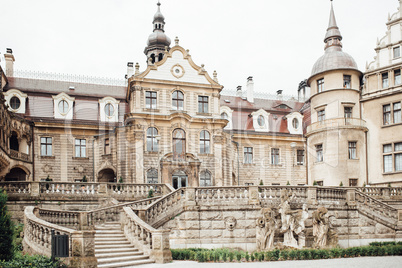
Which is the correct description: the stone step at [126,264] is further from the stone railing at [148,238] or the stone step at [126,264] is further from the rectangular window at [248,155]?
the rectangular window at [248,155]

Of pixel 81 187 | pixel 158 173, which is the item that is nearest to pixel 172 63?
pixel 158 173

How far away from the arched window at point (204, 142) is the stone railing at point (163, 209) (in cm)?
1309

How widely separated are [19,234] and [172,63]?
66.5ft

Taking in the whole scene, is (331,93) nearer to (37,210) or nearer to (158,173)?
(158,173)

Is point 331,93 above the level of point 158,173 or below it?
above

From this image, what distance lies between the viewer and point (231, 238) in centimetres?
2197

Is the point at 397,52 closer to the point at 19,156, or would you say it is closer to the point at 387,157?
the point at 387,157

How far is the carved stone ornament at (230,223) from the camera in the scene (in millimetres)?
21969

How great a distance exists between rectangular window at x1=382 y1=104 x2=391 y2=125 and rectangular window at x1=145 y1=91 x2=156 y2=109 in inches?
715

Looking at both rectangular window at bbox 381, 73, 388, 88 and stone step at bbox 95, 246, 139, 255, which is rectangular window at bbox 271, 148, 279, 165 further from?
stone step at bbox 95, 246, 139, 255

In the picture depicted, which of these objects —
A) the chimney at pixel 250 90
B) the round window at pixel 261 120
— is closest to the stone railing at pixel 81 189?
the round window at pixel 261 120

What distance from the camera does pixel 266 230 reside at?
808 inches

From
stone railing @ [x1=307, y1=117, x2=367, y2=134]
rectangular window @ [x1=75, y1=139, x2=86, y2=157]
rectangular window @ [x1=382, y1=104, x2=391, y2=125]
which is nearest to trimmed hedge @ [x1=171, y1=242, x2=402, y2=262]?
A: stone railing @ [x1=307, y1=117, x2=367, y2=134]

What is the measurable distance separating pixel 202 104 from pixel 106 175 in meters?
10.1
